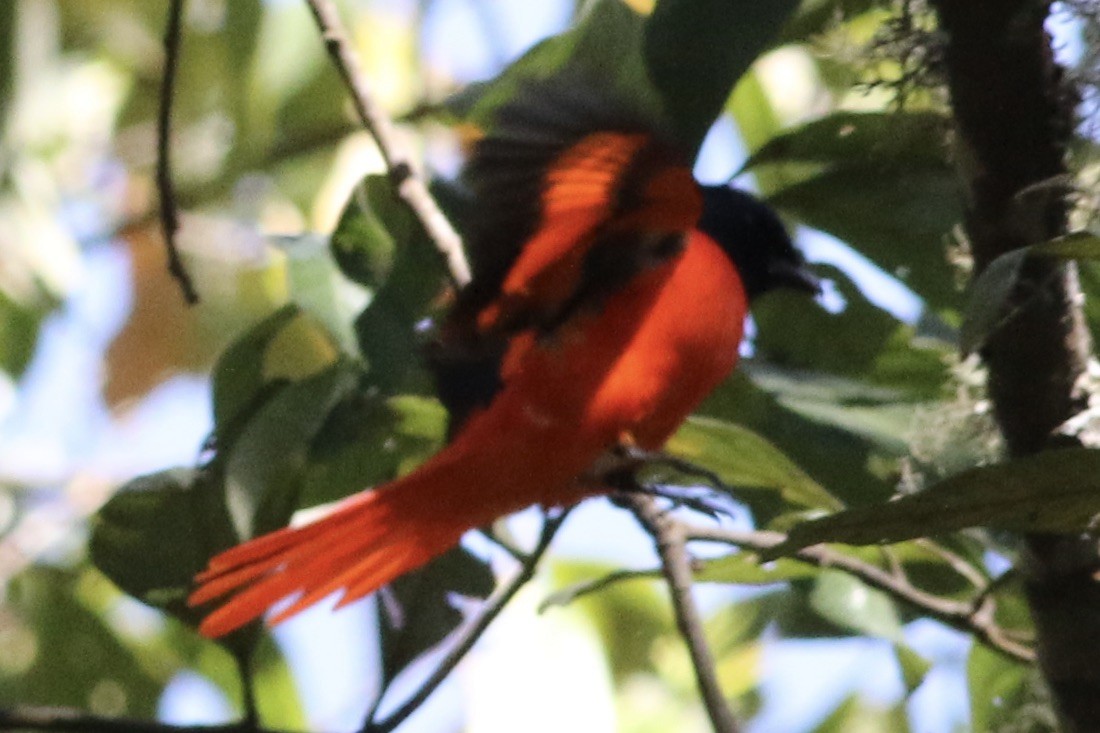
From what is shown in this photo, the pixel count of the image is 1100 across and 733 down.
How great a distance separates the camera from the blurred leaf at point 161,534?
142 centimetres

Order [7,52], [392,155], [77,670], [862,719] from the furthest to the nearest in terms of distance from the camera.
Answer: [862,719]
[77,670]
[7,52]
[392,155]

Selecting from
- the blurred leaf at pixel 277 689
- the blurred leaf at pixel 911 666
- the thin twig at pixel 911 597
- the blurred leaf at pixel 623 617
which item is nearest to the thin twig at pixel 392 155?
the thin twig at pixel 911 597

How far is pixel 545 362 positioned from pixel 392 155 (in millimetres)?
336

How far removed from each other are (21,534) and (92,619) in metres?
0.41

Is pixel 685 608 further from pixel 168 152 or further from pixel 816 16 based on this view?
pixel 168 152

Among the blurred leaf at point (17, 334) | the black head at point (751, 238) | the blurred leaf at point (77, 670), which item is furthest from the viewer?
the blurred leaf at point (17, 334)

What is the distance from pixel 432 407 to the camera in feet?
5.48

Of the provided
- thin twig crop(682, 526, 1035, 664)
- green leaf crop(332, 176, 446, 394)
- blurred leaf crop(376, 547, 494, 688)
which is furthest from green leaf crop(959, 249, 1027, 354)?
blurred leaf crop(376, 547, 494, 688)

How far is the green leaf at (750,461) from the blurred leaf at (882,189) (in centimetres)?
25

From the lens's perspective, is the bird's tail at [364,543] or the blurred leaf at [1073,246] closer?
the blurred leaf at [1073,246]

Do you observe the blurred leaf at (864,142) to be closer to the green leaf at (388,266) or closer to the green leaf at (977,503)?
the green leaf at (388,266)

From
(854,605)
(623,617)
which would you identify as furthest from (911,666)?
(623,617)

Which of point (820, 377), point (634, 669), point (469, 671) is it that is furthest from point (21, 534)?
point (820, 377)

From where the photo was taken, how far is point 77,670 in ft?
7.02
